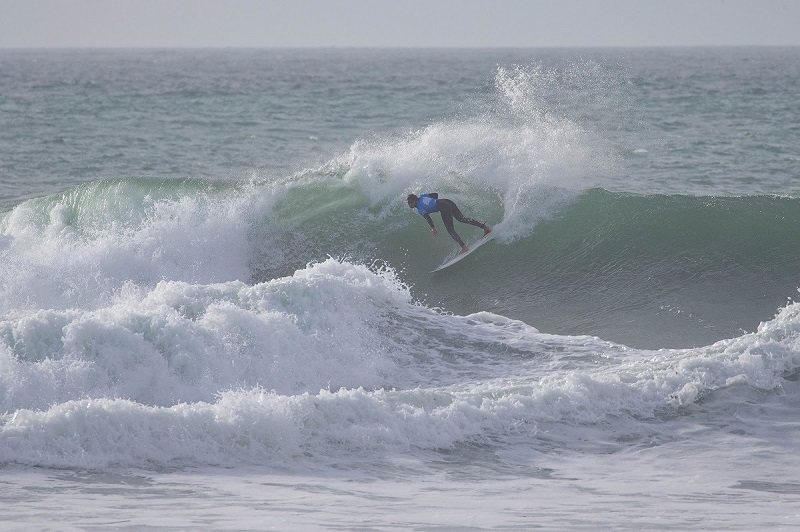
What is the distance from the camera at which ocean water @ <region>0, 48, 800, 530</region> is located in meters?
7.27

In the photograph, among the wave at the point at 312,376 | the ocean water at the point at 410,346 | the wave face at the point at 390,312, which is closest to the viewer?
the ocean water at the point at 410,346

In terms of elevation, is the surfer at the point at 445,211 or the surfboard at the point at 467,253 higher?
the surfer at the point at 445,211

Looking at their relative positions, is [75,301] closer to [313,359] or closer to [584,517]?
[313,359]

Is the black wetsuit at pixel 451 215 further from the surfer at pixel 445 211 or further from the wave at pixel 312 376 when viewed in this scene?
the wave at pixel 312 376

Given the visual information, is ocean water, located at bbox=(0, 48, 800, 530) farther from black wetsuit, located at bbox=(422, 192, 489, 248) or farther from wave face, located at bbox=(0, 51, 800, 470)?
black wetsuit, located at bbox=(422, 192, 489, 248)

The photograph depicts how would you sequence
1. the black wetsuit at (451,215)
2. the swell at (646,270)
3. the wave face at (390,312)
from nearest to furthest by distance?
1. the wave face at (390,312)
2. the swell at (646,270)
3. the black wetsuit at (451,215)

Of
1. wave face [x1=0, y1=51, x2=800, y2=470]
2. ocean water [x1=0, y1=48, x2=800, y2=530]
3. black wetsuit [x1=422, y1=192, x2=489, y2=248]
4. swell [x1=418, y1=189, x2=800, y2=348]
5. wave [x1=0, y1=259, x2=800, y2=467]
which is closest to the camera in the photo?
ocean water [x1=0, y1=48, x2=800, y2=530]

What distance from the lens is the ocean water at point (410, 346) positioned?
727cm

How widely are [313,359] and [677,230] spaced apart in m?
7.20

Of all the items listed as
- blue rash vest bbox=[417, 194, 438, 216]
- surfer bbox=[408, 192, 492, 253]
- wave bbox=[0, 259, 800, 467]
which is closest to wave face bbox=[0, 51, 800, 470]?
wave bbox=[0, 259, 800, 467]

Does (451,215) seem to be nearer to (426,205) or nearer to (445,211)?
(445,211)

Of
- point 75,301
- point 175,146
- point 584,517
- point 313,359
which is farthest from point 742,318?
point 175,146

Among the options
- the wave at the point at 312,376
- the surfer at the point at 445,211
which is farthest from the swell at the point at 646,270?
the wave at the point at 312,376

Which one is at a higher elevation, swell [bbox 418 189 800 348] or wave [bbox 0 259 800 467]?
swell [bbox 418 189 800 348]
